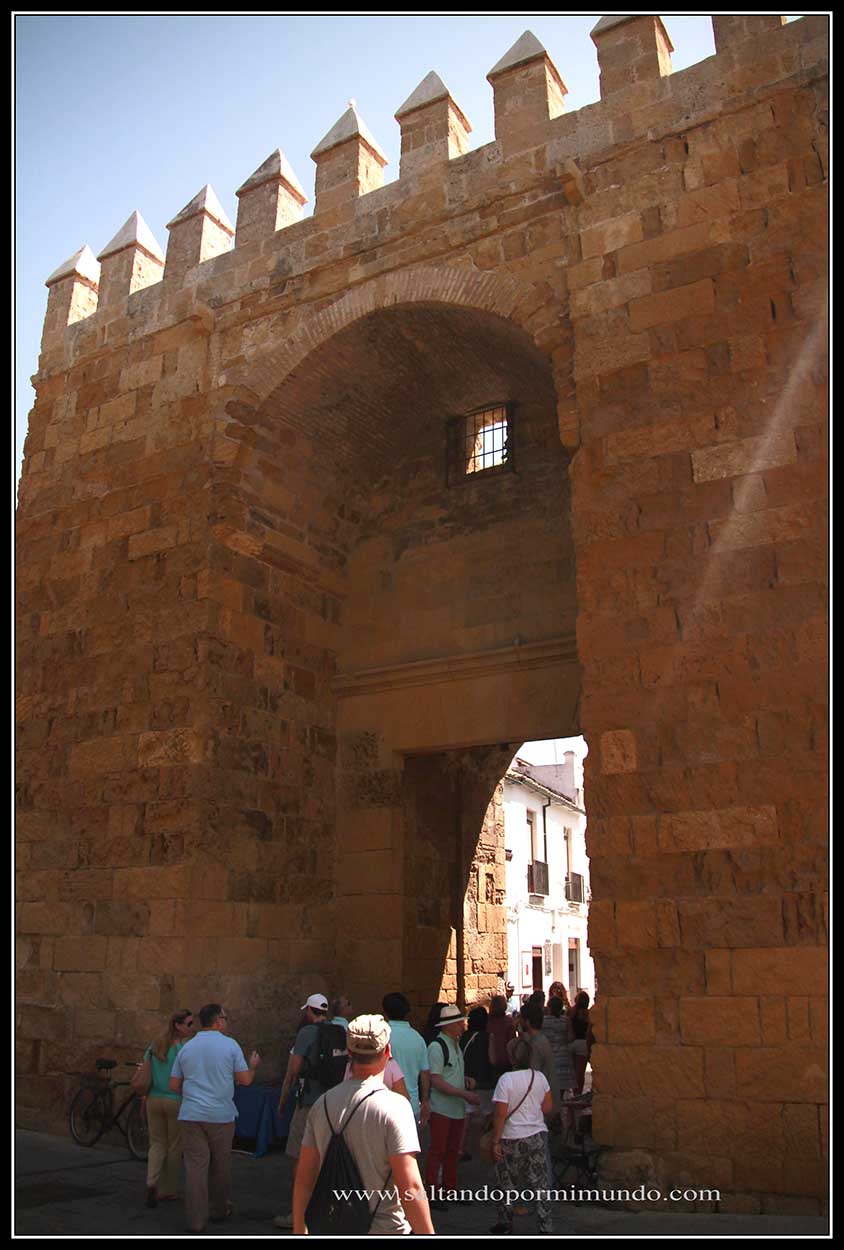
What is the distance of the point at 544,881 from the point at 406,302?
1474 centimetres

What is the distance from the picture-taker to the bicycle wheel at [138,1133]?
643cm

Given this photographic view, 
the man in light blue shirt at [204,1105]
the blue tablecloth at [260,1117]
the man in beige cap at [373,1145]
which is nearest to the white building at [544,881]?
the blue tablecloth at [260,1117]

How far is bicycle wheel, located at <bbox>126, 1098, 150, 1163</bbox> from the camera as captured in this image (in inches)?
253

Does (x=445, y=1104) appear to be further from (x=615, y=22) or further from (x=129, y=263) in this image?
(x=129, y=263)

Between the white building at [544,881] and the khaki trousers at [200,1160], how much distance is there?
1237 centimetres

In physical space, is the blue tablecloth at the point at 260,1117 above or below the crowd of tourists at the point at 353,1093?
below

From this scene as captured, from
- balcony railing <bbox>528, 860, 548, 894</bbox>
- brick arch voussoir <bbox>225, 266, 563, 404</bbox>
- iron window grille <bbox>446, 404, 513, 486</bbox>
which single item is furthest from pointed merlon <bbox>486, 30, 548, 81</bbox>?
balcony railing <bbox>528, 860, 548, 894</bbox>

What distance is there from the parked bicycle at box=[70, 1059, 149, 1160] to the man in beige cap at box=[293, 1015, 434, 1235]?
14.3ft

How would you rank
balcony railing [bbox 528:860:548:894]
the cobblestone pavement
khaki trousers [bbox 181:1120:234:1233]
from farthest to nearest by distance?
1. balcony railing [bbox 528:860:548:894]
2. khaki trousers [bbox 181:1120:234:1233]
3. the cobblestone pavement

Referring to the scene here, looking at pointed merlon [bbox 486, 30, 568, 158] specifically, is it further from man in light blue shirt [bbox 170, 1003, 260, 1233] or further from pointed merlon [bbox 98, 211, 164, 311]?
man in light blue shirt [bbox 170, 1003, 260, 1233]

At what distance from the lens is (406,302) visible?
731 cm

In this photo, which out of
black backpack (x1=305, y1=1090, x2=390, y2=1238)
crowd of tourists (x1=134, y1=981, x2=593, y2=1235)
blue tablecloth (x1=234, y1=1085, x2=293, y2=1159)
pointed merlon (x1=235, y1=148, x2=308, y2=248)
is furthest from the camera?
pointed merlon (x1=235, y1=148, x2=308, y2=248)

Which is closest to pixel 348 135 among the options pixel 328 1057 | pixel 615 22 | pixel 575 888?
pixel 615 22

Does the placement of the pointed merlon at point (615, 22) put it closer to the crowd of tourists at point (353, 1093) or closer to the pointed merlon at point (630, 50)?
the pointed merlon at point (630, 50)
